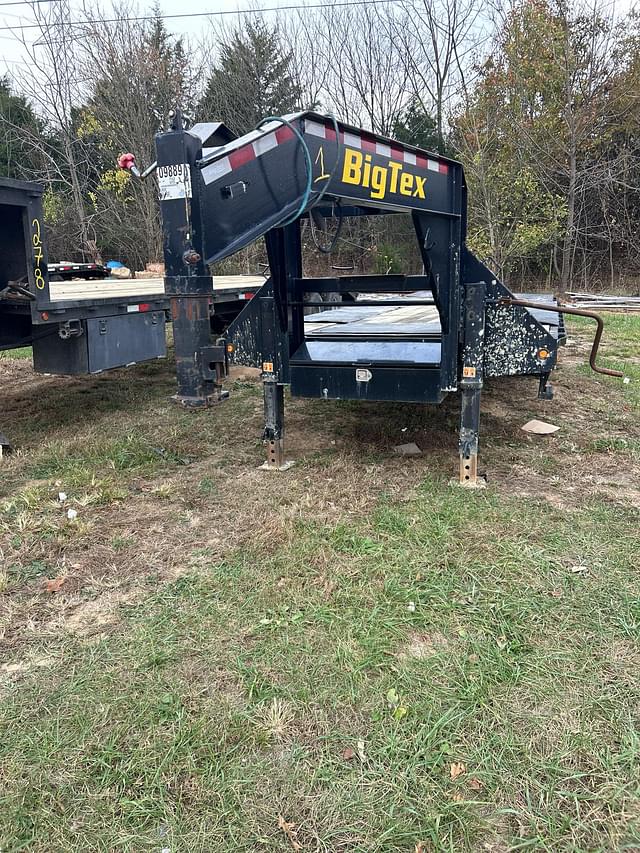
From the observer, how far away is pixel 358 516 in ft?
12.3

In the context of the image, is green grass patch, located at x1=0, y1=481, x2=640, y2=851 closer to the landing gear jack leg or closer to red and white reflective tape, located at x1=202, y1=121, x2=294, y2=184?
the landing gear jack leg

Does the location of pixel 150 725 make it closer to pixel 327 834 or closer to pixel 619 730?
pixel 327 834

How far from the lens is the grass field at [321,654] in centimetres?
185

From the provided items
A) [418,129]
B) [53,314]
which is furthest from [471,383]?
[418,129]

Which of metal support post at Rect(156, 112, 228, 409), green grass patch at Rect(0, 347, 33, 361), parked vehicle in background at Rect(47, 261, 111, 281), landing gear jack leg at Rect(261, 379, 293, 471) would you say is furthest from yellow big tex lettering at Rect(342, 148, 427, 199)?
parked vehicle in background at Rect(47, 261, 111, 281)

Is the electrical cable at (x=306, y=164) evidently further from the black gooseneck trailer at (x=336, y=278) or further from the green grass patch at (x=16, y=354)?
the green grass patch at (x=16, y=354)

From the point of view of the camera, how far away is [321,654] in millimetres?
2521

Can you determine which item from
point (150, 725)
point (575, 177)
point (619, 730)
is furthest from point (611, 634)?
point (575, 177)

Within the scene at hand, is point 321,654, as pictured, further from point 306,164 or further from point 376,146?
point 376,146

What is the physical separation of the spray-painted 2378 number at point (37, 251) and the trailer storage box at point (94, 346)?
547 millimetres

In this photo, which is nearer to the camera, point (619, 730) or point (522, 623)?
point (619, 730)

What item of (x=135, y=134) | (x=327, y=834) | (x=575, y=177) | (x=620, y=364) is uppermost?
(x=135, y=134)

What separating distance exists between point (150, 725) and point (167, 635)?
0.52m

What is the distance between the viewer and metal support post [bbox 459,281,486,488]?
4.12 meters
